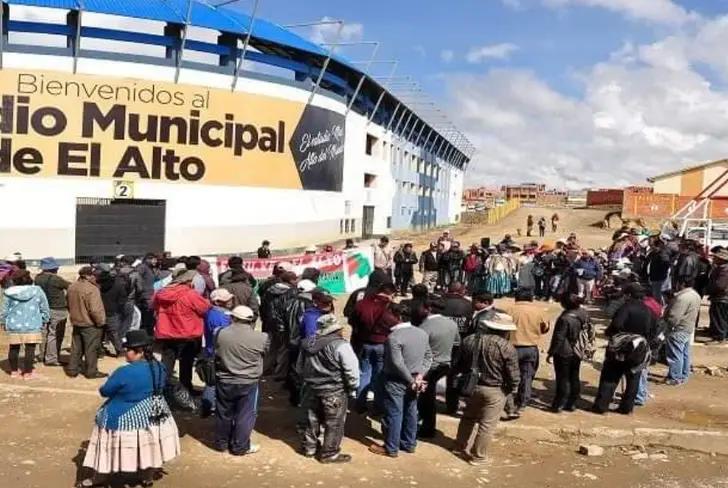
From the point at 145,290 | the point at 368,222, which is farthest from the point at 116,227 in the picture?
the point at 368,222

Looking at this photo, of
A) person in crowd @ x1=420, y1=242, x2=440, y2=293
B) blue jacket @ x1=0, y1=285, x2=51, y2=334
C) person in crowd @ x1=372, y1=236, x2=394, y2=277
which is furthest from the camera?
person in crowd @ x1=420, y1=242, x2=440, y2=293

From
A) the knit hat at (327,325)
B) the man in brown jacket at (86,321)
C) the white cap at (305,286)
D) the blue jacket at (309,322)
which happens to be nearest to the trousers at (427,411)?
the blue jacket at (309,322)

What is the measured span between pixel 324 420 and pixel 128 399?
203cm

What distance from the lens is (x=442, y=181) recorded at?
66.7 meters

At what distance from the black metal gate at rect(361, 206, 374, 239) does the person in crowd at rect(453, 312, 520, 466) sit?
116 ft

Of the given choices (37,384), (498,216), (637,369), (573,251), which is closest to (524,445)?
(637,369)

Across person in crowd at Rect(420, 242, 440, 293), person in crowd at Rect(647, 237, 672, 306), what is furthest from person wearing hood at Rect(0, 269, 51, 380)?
person in crowd at Rect(647, 237, 672, 306)

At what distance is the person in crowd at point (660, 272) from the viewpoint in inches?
572

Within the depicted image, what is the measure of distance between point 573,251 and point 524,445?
10032mm

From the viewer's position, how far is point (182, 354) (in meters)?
8.55

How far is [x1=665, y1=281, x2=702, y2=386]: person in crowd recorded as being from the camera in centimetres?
1030

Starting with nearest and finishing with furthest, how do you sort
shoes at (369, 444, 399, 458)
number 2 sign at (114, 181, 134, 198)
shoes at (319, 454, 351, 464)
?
shoes at (319, 454, 351, 464) < shoes at (369, 444, 399, 458) < number 2 sign at (114, 181, 134, 198)

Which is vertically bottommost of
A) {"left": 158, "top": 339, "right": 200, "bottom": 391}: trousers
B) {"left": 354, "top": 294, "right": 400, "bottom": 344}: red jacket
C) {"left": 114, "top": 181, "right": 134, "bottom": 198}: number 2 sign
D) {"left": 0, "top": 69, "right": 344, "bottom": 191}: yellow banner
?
{"left": 158, "top": 339, "right": 200, "bottom": 391}: trousers

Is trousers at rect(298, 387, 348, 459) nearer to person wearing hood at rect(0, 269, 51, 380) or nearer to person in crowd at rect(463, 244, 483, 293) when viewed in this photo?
person wearing hood at rect(0, 269, 51, 380)
